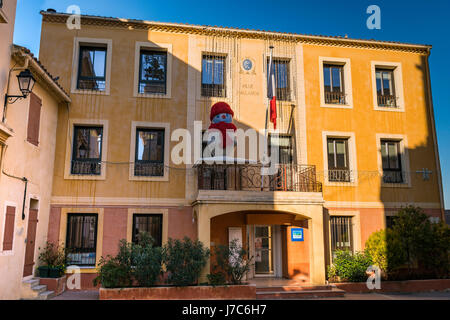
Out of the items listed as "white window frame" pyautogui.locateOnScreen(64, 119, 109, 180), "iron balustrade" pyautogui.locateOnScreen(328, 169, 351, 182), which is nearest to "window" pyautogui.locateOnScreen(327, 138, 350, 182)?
"iron balustrade" pyautogui.locateOnScreen(328, 169, 351, 182)

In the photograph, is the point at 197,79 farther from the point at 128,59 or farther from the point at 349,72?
the point at 349,72

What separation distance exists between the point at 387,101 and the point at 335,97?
231 cm

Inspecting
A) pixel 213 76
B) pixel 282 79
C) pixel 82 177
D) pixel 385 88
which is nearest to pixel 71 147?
pixel 82 177

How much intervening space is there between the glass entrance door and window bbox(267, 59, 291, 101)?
5341mm

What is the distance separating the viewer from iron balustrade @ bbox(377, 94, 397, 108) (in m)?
15.9

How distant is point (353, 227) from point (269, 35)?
26.9ft

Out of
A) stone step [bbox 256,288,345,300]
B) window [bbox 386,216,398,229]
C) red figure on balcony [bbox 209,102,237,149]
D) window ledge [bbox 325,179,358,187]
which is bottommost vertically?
stone step [bbox 256,288,345,300]

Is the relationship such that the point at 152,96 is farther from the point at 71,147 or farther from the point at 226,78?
the point at 71,147

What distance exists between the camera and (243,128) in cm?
1451

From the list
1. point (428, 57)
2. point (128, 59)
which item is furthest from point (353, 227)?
point (128, 59)

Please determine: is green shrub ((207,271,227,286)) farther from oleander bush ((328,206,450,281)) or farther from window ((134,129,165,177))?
oleander bush ((328,206,450,281))

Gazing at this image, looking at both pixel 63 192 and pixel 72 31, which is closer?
pixel 63 192

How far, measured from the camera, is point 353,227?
48.0 ft

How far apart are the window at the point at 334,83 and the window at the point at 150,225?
813 centimetres
